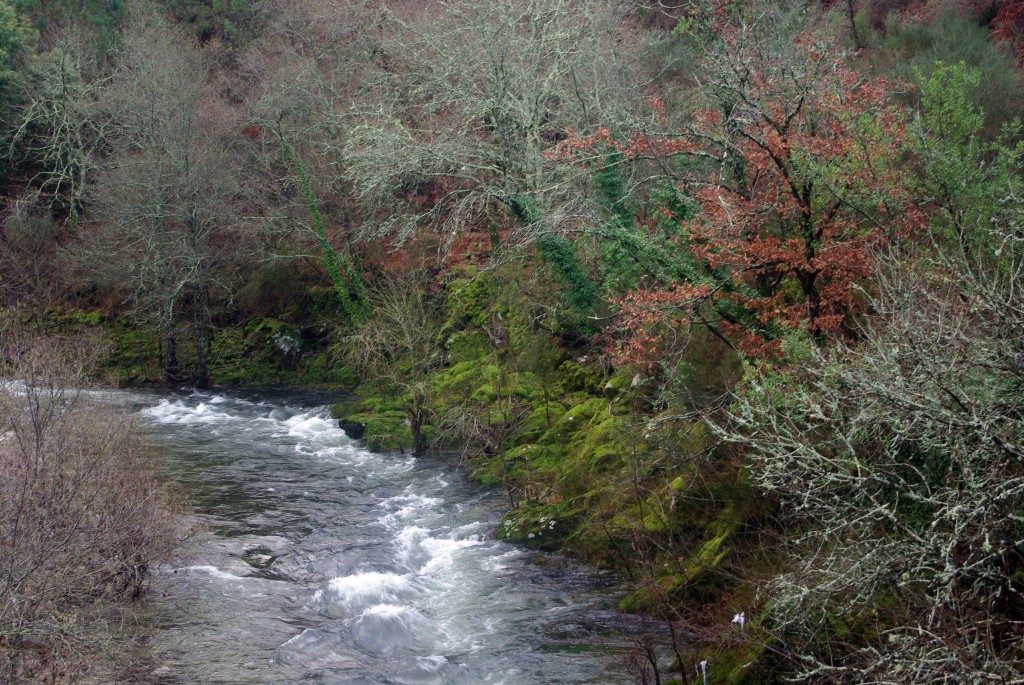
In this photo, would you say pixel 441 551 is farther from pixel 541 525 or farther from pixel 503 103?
pixel 503 103

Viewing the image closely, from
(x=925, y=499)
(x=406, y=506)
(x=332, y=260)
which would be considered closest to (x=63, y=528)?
(x=406, y=506)

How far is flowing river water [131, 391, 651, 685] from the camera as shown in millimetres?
11000

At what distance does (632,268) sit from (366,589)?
21.0 feet

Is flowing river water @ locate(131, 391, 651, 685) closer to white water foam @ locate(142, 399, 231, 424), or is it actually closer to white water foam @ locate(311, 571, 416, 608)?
white water foam @ locate(311, 571, 416, 608)

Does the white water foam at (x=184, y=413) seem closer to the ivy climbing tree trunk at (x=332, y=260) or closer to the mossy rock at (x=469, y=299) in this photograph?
the ivy climbing tree trunk at (x=332, y=260)

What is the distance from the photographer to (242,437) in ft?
74.2

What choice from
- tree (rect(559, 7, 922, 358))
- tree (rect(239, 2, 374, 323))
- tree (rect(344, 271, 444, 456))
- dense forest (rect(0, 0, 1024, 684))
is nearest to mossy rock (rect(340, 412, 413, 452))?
dense forest (rect(0, 0, 1024, 684))

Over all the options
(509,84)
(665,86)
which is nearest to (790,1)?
(665,86)

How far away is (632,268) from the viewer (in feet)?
49.9

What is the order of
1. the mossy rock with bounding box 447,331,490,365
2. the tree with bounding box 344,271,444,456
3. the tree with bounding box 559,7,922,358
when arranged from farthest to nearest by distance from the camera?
1. the mossy rock with bounding box 447,331,490,365
2. the tree with bounding box 344,271,444,456
3. the tree with bounding box 559,7,922,358

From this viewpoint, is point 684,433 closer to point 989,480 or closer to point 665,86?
point 989,480

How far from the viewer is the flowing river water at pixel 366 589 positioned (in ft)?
36.1

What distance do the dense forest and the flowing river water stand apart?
0.95 m

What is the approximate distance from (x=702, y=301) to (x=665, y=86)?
12.6 m
